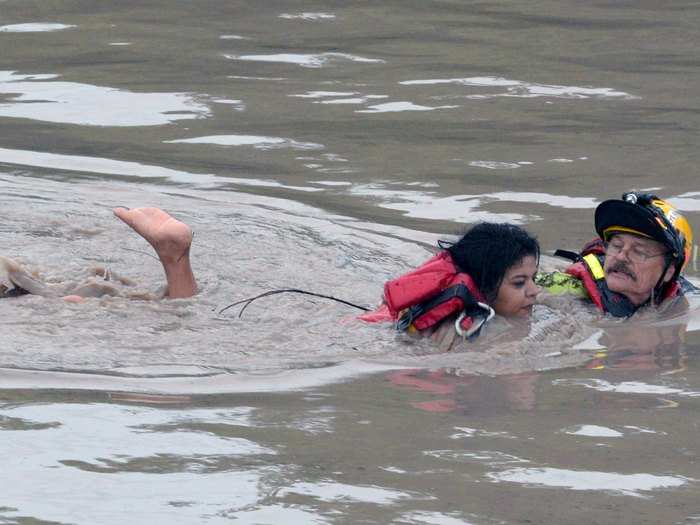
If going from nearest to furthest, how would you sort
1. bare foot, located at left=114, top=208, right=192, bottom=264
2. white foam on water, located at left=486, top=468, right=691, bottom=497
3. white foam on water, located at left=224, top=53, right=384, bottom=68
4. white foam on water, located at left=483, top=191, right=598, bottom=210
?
white foam on water, located at left=486, top=468, right=691, bottom=497 < bare foot, located at left=114, top=208, right=192, bottom=264 < white foam on water, located at left=483, top=191, right=598, bottom=210 < white foam on water, located at left=224, top=53, right=384, bottom=68

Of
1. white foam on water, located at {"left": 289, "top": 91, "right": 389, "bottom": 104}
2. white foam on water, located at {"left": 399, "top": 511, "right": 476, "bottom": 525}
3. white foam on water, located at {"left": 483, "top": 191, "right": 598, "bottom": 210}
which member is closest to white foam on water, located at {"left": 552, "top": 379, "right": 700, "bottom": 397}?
white foam on water, located at {"left": 399, "top": 511, "right": 476, "bottom": 525}

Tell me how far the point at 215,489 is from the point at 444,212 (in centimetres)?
464

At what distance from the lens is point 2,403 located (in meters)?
5.38

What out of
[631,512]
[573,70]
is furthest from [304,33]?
[631,512]

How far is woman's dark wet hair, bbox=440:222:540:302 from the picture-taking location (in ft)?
21.5

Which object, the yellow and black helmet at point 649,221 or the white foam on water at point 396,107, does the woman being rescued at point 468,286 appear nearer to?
the yellow and black helmet at point 649,221

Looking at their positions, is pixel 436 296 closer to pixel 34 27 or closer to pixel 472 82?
pixel 472 82

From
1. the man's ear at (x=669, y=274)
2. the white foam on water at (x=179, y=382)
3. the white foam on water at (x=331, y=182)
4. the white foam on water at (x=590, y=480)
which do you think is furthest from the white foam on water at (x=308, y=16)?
the white foam on water at (x=590, y=480)

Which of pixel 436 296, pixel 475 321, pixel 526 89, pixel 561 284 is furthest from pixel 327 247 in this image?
pixel 526 89

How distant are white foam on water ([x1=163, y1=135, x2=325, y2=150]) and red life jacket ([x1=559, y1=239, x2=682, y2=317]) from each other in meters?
3.36

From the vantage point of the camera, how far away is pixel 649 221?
709cm

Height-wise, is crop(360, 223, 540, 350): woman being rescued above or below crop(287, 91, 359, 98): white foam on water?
below

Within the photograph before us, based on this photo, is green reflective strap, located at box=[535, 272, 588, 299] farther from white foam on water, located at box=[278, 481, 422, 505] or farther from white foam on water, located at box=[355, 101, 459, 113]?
white foam on water, located at box=[355, 101, 459, 113]

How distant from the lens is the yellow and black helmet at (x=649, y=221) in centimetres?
709
